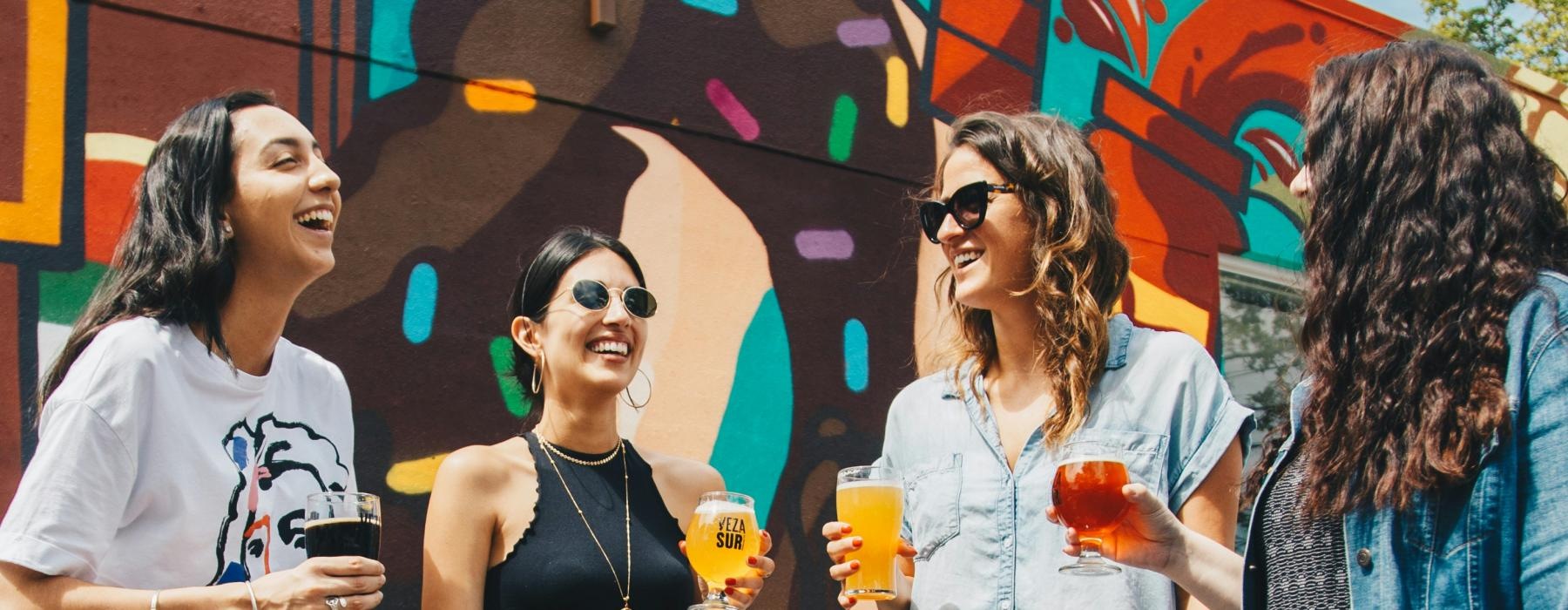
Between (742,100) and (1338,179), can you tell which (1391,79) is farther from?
(742,100)

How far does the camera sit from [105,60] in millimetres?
4109

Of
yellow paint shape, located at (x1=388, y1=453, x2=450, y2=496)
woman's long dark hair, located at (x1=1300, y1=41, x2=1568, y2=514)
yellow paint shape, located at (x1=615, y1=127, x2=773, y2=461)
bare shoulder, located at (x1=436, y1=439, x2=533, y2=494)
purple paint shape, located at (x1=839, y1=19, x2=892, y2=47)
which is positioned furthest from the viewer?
purple paint shape, located at (x1=839, y1=19, x2=892, y2=47)

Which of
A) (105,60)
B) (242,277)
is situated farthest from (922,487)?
(105,60)

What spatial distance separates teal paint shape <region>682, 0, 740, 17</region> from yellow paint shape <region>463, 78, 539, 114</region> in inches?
31.8

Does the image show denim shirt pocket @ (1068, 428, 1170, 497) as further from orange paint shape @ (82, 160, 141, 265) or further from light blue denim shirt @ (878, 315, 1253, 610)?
orange paint shape @ (82, 160, 141, 265)

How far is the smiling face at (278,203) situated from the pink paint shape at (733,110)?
2.29 m

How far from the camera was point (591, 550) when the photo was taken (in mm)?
3277

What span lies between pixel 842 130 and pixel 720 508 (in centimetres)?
283

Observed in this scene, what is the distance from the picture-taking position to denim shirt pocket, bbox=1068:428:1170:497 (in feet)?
9.30

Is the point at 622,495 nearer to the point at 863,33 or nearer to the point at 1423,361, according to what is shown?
the point at 1423,361

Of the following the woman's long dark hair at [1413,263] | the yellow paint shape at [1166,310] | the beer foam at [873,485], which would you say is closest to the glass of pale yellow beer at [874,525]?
the beer foam at [873,485]

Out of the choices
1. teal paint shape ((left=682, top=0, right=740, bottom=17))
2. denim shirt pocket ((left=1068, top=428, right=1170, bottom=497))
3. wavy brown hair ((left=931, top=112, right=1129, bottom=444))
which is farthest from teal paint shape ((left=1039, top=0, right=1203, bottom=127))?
denim shirt pocket ((left=1068, top=428, right=1170, bottom=497))

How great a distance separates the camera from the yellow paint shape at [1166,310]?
6.37 meters

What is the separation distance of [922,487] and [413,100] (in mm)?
2470
